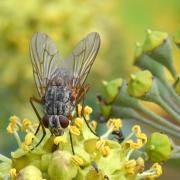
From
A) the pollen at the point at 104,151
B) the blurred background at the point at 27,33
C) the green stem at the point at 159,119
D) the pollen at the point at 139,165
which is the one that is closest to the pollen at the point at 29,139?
the pollen at the point at 104,151

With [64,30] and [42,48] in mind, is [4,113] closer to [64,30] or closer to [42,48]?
[64,30]

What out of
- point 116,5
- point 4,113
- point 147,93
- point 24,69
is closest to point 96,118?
point 147,93

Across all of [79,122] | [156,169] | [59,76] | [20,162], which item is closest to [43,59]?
[59,76]

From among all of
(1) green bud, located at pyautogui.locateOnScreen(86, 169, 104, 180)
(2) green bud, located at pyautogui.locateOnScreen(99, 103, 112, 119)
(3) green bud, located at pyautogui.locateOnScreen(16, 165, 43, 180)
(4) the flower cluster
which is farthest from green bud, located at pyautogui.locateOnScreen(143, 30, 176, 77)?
(3) green bud, located at pyautogui.locateOnScreen(16, 165, 43, 180)

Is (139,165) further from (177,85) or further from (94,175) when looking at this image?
(177,85)

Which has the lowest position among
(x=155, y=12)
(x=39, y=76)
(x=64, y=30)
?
(x=155, y=12)

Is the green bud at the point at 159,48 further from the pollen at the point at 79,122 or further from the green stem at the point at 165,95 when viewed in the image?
the pollen at the point at 79,122

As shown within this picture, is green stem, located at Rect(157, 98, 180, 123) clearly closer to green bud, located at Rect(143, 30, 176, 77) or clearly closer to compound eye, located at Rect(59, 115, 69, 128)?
green bud, located at Rect(143, 30, 176, 77)

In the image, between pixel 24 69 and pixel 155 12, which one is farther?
pixel 155 12
